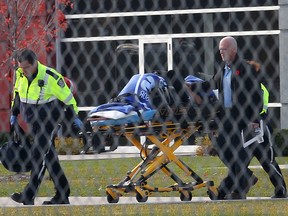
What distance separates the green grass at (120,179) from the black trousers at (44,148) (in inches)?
38.7

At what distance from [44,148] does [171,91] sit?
1490 mm

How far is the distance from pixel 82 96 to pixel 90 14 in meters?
2.09

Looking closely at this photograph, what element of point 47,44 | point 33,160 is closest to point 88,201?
point 33,160

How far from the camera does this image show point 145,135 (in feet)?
37.9

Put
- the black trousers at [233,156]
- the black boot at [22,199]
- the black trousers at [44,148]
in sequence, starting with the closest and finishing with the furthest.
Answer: the black trousers at [233,156] < the black trousers at [44,148] < the black boot at [22,199]

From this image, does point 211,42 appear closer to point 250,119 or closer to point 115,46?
point 115,46

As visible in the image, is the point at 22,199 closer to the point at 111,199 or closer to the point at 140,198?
the point at 111,199

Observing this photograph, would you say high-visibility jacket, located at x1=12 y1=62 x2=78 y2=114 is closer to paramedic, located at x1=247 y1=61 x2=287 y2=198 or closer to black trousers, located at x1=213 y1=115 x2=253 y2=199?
black trousers, located at x1=213 y1=115 x2=253 y2=199

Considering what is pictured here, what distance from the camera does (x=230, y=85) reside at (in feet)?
32.5

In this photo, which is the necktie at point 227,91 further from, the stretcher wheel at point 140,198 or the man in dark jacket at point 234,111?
the stretcher wheel at point 140,198

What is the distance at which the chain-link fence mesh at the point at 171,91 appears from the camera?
1080 centimetres

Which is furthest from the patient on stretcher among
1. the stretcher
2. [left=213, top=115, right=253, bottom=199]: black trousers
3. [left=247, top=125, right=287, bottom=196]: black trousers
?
[left=247, top=125, right=287, bottom=196]: black trousers

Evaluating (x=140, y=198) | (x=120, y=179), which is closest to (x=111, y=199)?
(x=140, y=198)

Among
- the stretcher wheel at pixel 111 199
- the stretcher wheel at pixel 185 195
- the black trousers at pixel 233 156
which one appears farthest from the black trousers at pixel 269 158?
the stretcher wheel at pixel 111 199
